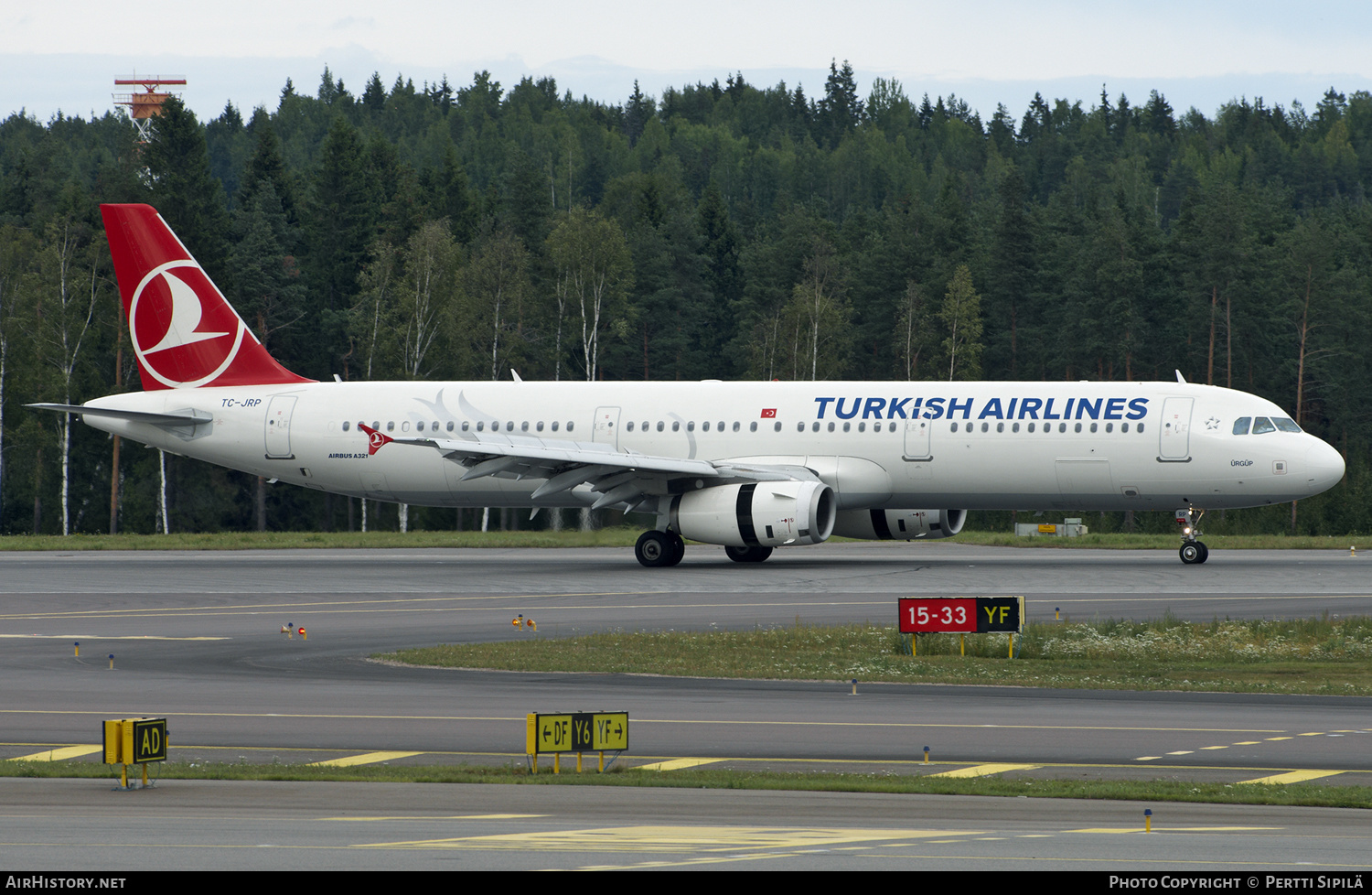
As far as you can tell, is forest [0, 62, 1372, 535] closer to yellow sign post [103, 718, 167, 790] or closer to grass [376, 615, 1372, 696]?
grass [376, 615, 1372, 696]

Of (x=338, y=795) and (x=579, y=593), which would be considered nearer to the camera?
(x=338, y=795)

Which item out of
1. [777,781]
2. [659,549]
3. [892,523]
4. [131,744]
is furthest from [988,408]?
[131,744]

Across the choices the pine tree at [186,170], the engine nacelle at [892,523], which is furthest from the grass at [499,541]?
the pine tree at [186,170]

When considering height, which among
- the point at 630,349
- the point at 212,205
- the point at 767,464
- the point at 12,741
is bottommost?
the point at 12,741

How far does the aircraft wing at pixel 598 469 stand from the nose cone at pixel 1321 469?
39.0 feet

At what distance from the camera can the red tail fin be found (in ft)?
152

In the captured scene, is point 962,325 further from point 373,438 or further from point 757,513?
point 757,513

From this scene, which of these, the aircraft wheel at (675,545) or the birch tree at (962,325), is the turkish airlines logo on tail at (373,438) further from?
the birch tree at (962,325)

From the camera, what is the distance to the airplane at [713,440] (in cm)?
3903

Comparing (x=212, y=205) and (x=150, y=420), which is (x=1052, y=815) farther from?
(x=212, y=205)

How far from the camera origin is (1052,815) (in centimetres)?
1273

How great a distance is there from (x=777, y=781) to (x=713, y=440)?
2800 cm

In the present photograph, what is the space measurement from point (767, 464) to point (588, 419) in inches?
210
